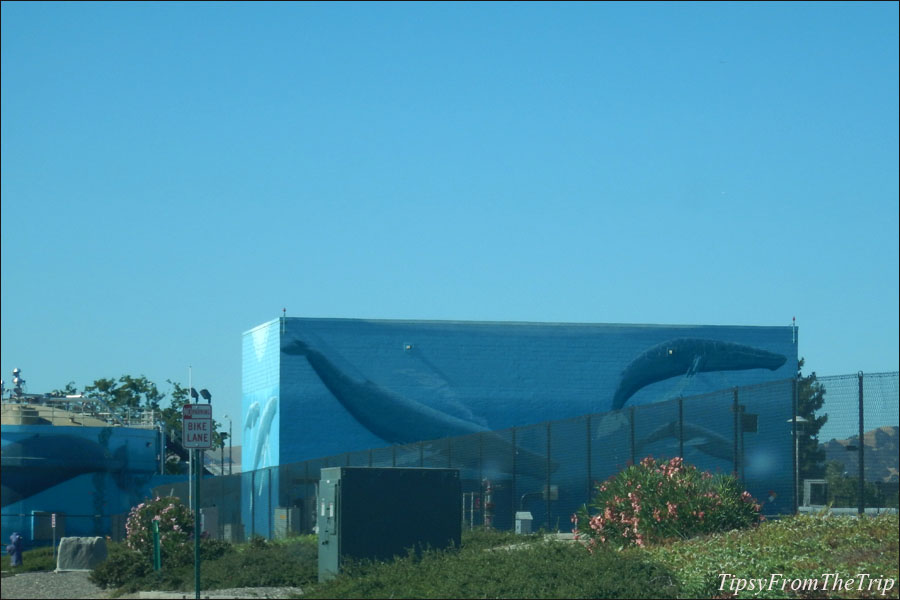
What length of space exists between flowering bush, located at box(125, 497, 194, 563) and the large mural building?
28791 mm

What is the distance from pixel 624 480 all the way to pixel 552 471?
9.64 m

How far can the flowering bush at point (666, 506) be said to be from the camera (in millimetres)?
19344

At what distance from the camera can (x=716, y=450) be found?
2636 cm

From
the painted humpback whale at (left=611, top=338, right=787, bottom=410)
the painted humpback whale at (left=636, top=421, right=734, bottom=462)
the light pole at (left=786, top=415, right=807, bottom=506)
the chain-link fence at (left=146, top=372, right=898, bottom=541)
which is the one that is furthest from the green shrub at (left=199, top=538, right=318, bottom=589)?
the painted humpback whale at (left=611, top=338, right=787, bottom=410)

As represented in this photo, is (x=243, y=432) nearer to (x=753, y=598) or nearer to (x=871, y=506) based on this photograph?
(x=871, y=506)

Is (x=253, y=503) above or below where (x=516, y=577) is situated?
below

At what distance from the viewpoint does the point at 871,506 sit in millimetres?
19578

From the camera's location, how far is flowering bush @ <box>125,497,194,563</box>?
86.2ft

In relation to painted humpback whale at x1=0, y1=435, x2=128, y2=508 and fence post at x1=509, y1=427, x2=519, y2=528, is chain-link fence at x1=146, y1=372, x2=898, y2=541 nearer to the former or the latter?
fence post at x1=509, y1=427, x2=519, y2=528

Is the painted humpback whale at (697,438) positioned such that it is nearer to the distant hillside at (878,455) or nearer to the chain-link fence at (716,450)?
the chain-link fence at (716,450)

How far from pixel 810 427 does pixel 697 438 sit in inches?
217

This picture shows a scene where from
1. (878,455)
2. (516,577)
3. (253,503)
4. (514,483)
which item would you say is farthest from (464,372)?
(516,577)

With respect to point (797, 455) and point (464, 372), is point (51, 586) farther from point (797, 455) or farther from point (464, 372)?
point (464, 372)

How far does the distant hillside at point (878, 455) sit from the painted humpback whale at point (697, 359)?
3953cm
